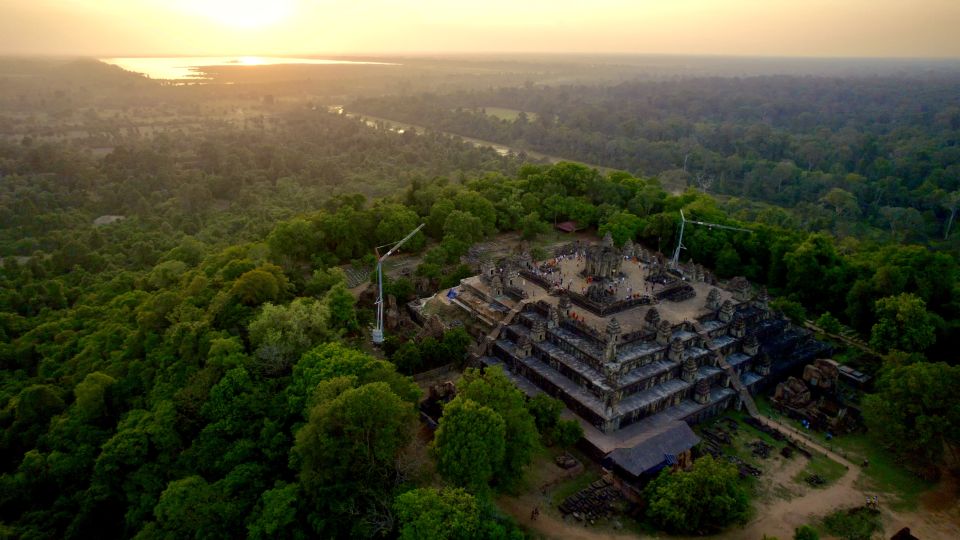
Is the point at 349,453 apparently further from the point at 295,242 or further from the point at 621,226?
the point at 621,226

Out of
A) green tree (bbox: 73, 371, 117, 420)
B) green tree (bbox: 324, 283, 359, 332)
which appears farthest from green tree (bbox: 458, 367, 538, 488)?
green tree (bbox: 73, 371, 117, 420)

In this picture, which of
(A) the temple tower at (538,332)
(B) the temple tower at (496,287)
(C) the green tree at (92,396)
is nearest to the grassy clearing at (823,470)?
(A) the temple tower at (538,332)

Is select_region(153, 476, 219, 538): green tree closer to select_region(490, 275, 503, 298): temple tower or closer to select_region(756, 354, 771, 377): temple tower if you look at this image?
select_region(490, 275, 503, 298): temple tower

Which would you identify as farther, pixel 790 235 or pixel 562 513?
pixel 790 235

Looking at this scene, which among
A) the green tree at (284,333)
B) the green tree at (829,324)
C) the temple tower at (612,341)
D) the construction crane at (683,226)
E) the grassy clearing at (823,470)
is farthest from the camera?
the construction crane at (683,226)

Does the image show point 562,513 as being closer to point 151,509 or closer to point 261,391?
point 261,391

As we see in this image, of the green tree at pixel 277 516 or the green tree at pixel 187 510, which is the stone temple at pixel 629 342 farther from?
the green tree at pixel 187 510

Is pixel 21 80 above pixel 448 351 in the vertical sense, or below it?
above

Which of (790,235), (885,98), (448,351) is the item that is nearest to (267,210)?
(448,351)
